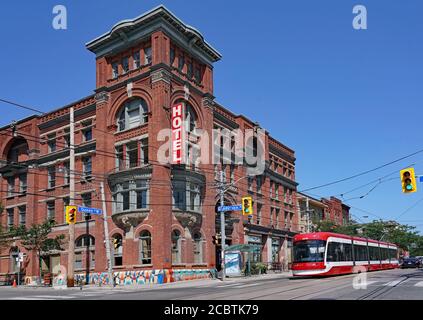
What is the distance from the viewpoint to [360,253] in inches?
1518

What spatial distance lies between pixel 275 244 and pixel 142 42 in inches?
1126

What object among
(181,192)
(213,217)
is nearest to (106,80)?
(181,192)

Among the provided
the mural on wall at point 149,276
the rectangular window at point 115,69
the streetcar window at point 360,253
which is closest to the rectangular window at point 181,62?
the rectangular window at point 115,69

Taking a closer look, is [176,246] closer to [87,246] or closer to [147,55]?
[87,246]


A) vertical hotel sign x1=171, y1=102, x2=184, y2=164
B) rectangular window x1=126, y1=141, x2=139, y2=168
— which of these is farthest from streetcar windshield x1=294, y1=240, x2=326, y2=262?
rectangular window x1=126, y1=141, x2=139, y2=168

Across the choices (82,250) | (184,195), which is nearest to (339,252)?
(184,195)

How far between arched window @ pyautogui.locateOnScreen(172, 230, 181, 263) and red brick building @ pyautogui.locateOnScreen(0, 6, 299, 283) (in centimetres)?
8

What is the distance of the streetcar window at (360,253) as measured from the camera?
37.3m

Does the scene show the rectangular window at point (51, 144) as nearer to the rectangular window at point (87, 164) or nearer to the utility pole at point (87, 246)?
the rectangular window at point (87, 164)

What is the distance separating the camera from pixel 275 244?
5612 centimetres

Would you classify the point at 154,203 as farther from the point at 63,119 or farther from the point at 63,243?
the point at 63,119

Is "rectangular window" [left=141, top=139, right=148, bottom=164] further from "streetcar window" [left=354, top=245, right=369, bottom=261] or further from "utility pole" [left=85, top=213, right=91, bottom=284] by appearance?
"streetcar window" [left=354, top=245, right=369, bottom=261]

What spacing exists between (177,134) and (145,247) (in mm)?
9211

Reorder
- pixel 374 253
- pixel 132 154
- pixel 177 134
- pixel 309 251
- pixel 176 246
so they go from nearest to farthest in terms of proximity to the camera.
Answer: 1. pixel 309 251
2. pixel 177 134
3. pixel 176 246
4. pixel 132 154
5. pixel 374 253
